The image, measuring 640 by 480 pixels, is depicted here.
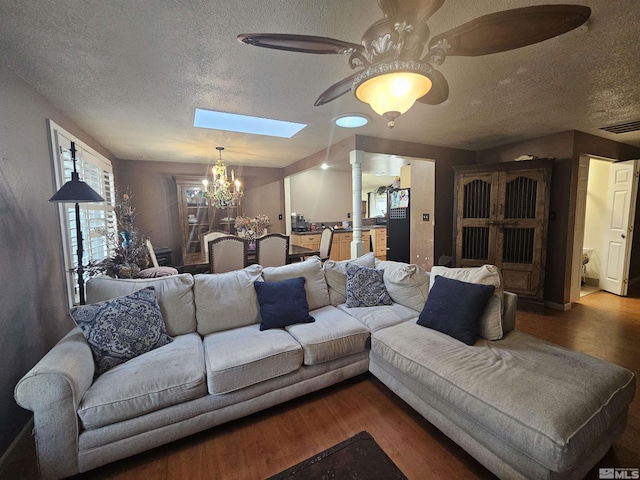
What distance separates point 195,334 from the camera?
6.77 ft

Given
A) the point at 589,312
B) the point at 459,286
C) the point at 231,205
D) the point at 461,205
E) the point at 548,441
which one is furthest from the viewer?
the point at 231,205

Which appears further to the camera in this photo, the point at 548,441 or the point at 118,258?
the point at 118,258

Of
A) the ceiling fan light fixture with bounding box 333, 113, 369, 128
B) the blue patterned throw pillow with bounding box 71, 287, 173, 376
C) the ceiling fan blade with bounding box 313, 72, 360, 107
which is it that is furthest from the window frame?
the ceiling fan light fixture with bounding box 333, 113, 369, 128

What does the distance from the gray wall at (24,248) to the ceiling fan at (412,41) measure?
1.80 metres

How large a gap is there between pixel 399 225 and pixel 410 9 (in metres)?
4.48

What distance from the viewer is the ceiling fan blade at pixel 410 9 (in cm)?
100

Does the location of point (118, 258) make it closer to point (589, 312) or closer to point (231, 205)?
point (231, 205)

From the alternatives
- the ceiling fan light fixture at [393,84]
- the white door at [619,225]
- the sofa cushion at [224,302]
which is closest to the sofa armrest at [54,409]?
the sofa cushion at [224,302]

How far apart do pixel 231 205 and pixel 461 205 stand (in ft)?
13.9

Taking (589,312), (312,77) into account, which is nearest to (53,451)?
(312,77)

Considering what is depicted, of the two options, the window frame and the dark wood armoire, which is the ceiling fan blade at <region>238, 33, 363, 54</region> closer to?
the window frame

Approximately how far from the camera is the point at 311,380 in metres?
1.92

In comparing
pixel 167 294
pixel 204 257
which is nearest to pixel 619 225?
pixel 167 294

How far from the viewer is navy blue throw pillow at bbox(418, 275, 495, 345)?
6.01ft
